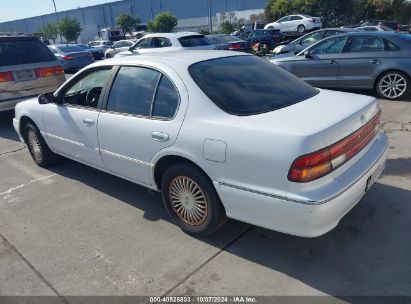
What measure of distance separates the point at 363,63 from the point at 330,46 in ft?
2.98

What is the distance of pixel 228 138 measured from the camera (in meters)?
2.68

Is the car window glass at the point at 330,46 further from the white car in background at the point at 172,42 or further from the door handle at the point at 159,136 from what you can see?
the door handle at the point at 159,136

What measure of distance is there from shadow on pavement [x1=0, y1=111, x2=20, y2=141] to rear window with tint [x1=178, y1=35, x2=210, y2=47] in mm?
5845

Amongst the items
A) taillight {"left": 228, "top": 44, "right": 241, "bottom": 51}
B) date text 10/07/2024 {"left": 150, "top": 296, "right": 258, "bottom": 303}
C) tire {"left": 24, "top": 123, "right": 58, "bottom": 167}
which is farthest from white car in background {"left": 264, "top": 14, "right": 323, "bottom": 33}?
date text 10/07/2024 {"left": 150, "top": 296, "right": 258, "bottom": 303}

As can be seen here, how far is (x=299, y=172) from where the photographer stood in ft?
7.91

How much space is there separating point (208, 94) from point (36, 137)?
3144 mm

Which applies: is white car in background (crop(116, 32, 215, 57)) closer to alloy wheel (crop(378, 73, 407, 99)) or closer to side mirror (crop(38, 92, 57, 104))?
alloy wheel (crop(378, 73, 407, 99))

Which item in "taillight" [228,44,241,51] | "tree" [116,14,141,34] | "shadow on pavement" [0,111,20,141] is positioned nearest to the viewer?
"shadow on pavement" [0,111,20,141]

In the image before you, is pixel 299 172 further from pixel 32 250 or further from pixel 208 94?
pixel 32 250

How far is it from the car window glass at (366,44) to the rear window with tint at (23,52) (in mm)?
6515

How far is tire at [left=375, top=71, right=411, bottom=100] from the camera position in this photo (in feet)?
24.0

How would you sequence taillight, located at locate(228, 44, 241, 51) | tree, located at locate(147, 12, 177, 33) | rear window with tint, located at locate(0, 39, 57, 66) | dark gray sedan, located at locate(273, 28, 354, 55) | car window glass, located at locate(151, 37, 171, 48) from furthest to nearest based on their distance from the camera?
tree, located at locate(147, 12, 177, 33), taillight, located at locate(228, 44, 241, 51), car window glass, located at locate(151, 37, 171, 48), dark gray sedan, located at locate(273, 28, 354, 55), rear window with tint, located at locate(0, 39, 57, 66)

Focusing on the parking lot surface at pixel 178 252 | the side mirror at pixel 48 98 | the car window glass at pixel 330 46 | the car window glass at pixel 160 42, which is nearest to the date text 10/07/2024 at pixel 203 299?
the parking lot surface at pixel 178 252

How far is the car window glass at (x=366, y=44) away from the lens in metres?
7.52
